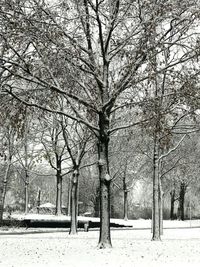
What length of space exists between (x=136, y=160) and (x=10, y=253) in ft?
90.6

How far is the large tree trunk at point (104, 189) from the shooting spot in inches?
528

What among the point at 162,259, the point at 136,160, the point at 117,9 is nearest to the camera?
the point at 162,259

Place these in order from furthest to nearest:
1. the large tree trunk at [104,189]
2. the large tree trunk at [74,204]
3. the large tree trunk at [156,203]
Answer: the large tree trunk at [74,204], the large tree trunk at [156,203], the large tree trunk at [104,189]

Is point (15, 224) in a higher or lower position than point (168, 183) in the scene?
lower

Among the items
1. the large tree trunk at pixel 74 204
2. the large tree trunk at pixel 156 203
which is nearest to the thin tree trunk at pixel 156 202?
the large tree trunk at pixel 156 203

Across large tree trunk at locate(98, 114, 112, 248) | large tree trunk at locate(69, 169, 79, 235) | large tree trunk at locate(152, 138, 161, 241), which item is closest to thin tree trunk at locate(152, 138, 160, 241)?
large tree trunk at locate(152, 138, 161, 241)

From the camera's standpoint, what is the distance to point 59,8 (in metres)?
13.3

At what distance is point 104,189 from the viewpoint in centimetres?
1373

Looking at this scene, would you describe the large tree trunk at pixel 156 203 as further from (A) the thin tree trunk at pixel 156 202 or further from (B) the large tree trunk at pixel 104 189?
(B) the large tree trunk at pixel 104 189

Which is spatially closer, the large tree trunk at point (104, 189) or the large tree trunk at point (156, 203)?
the large tree trunk at point (104, 189)

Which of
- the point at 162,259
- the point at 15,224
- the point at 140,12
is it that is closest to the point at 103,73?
the point at 140,12

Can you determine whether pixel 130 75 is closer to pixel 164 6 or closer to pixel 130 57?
pixel 130 57

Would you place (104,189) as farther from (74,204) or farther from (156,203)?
(74,204)

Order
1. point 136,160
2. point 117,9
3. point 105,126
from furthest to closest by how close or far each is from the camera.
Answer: point 136,160 < point 105,126 < point 117,9
